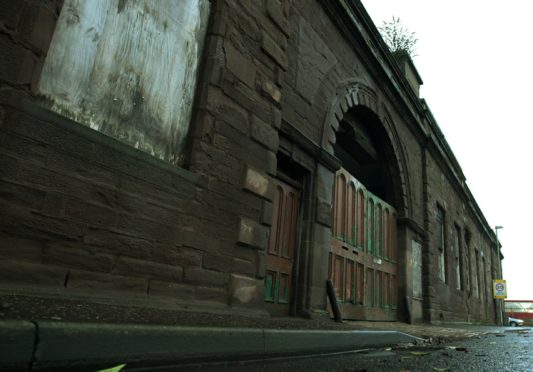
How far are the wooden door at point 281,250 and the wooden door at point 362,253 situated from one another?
53.5 inches

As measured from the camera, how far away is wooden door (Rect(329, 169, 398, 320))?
747cm

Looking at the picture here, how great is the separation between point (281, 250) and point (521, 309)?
44106 millimetres

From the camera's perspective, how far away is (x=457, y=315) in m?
13.6

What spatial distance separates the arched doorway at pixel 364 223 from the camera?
24.8 feet

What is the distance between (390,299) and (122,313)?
26.0 ft

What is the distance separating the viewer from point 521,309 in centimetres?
4034

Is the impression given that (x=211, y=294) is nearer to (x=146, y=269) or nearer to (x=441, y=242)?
(x=146, y=269)

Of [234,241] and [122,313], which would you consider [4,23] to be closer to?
[122,313]

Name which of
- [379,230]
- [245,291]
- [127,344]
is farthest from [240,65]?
[379,230]

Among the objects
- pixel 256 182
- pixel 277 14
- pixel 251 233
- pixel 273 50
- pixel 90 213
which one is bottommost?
pixel 90 213

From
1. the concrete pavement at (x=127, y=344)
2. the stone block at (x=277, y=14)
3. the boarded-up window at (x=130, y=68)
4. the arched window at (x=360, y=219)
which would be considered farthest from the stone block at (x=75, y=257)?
the arched window at (x=360, y=219)

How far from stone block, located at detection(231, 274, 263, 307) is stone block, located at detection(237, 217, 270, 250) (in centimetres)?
35

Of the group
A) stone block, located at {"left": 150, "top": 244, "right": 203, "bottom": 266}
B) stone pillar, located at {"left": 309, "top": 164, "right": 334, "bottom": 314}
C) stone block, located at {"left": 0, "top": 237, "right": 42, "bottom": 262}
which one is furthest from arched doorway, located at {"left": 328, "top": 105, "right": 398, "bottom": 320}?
stone block, located at {"left": 0, "top": 237, "right": 42, "bottom": 262}

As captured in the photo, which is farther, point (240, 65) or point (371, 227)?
point (371, 227)
